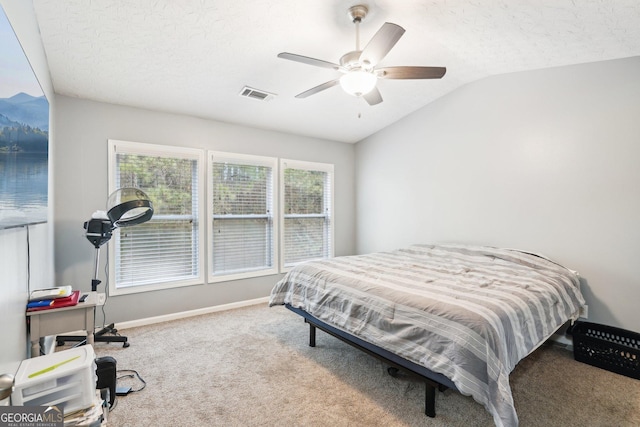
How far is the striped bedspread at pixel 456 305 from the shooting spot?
1593 mm

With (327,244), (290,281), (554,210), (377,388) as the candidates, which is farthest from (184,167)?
(554,210)

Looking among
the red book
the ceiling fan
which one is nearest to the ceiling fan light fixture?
the ceiling fan

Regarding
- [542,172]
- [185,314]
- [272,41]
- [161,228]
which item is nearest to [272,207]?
[161,228]

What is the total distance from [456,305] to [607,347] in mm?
1793

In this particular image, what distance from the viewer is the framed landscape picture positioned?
3.43 ft

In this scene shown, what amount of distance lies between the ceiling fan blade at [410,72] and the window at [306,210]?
7.88ft

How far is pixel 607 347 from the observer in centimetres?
252

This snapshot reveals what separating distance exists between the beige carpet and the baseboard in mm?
382

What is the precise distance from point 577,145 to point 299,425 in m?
3.33

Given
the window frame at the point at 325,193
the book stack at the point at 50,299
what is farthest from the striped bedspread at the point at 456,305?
the book stack at the point at 50,299

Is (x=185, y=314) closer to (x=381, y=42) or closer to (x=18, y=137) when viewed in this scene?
(x=18, y=137)

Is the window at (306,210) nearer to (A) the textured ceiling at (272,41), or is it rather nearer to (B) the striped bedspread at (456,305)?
(A) the textured ceiling at (272,41)

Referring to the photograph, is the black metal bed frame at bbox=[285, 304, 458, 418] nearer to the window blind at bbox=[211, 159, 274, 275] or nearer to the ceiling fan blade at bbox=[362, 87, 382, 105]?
the ceiling fan blade at bbox=[362, 87, 382, 105]

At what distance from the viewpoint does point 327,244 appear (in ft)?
16.6
